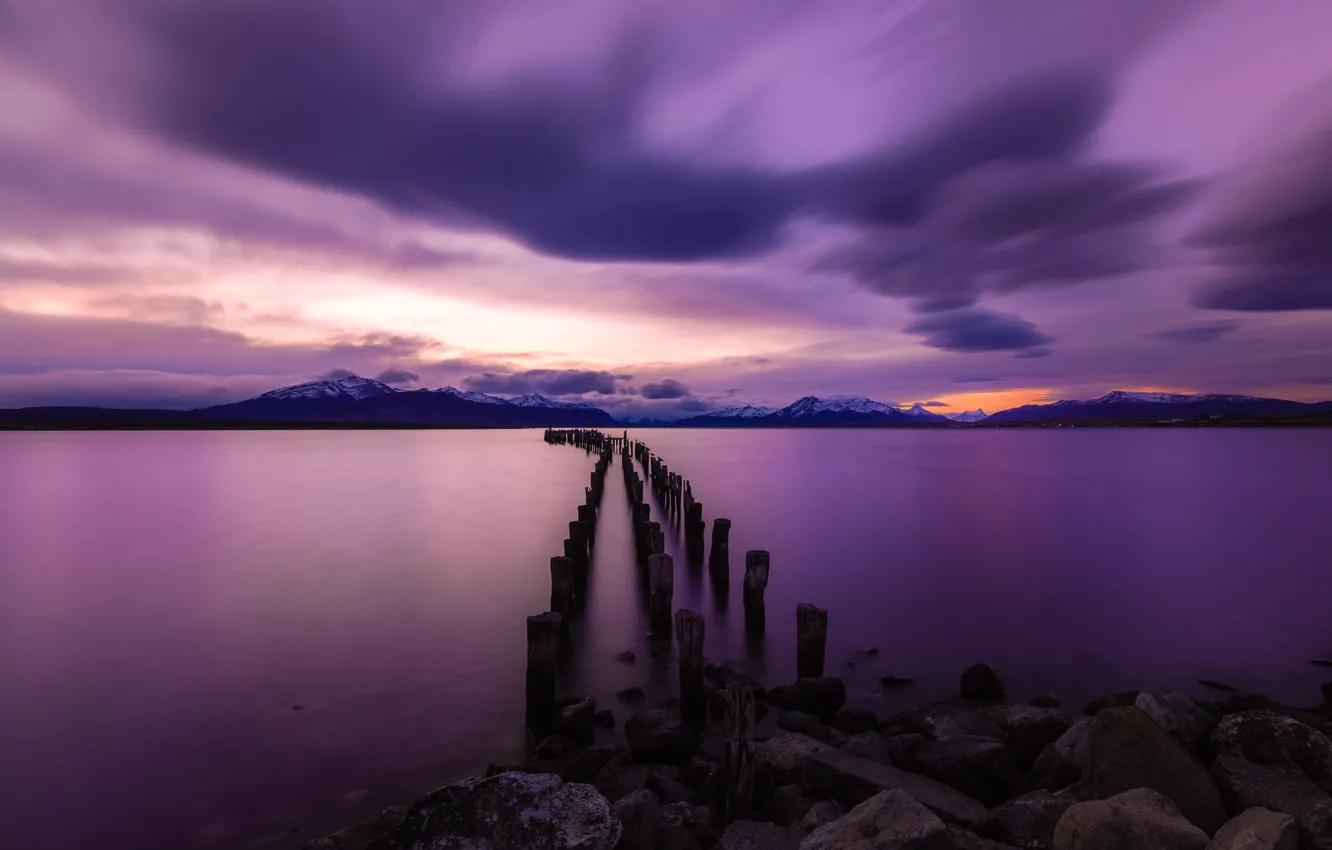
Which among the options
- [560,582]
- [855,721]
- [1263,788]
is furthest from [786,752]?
[560,582]

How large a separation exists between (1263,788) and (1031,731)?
1830 mm

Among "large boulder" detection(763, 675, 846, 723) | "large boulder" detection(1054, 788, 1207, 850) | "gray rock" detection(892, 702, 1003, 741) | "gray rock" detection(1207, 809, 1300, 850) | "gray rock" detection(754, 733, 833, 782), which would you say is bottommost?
"large boulder" detection(763, 675, 846, 723)

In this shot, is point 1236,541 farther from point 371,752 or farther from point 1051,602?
point 371,752

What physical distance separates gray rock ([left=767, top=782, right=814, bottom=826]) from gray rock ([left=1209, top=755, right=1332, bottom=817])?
327cm

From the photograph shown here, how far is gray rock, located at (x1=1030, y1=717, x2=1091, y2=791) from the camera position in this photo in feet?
18.2

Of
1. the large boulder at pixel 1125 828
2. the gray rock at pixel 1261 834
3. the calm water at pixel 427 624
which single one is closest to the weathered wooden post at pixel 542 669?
the calm water at pixel 427 624

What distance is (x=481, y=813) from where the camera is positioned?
14.2 feet

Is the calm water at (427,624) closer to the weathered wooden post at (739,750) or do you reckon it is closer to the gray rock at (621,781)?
the gray rock at (621,781)

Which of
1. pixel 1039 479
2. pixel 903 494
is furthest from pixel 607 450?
pixel 1039 479

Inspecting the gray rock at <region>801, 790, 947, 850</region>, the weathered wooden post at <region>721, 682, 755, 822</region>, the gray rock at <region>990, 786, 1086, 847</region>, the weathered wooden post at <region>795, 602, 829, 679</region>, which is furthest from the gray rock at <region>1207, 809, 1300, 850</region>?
the weathered wooden post at <region>795, 602, 829, 679</region>

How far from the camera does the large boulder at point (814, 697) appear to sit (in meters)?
8.05

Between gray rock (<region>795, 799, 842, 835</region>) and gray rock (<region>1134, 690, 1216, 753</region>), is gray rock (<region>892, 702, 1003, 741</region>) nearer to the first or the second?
gray rock (<region>1134, 690, 1216, 753</region>)

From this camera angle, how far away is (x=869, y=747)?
6.29m

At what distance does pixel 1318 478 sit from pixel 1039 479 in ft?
61.3
